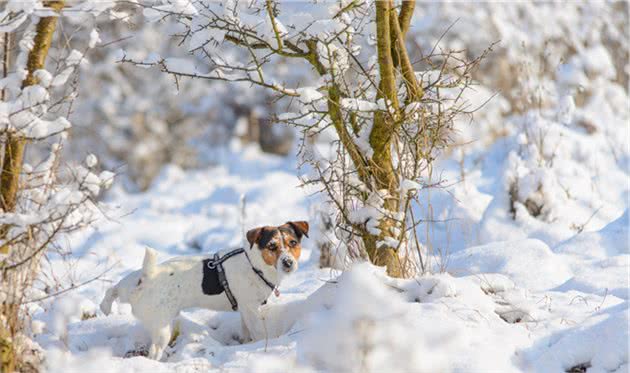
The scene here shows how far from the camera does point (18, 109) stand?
417 centimetres

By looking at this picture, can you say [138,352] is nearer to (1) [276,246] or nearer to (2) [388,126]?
(1) [276,246]

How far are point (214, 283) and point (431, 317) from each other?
4.82 ft

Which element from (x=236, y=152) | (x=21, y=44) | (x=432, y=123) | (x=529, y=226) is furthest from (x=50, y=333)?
(x=236, y=152)

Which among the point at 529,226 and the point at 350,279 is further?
the point at 529,226

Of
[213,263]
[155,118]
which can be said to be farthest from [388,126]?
[155,118]

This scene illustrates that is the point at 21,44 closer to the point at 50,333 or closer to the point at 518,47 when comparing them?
the point at 50,333

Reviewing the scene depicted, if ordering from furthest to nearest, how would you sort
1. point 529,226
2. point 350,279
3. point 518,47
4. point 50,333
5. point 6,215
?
point 518,47 < point 529,226 < point 50,333 < point 6,215 < point 350,279

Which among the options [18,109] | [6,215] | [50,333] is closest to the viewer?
[6,215]

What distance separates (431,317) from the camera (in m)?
4.05

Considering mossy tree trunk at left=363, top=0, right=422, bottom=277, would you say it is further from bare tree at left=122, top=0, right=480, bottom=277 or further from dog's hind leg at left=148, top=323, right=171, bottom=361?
dog's hind leg at left=148, top=323, right=171, bottom=361

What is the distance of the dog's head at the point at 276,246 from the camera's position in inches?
183

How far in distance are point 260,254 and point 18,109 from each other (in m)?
1.64

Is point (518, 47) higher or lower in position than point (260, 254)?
higher

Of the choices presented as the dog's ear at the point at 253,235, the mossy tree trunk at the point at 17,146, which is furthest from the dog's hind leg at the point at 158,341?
the mossy tree trunk at the point at 17,146
